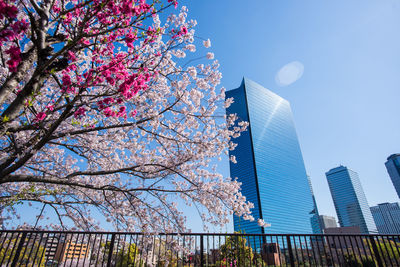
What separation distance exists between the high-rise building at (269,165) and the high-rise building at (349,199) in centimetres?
11419

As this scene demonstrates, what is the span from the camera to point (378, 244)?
4867 mm

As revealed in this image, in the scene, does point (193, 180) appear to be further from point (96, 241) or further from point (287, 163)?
point (287, 163)

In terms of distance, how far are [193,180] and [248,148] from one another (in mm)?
85722

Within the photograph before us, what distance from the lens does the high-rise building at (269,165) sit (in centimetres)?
8062

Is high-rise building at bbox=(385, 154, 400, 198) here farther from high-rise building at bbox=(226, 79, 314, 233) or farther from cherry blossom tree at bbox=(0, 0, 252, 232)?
cherry blossom tree at bbox=(0, 0, 252, 232)

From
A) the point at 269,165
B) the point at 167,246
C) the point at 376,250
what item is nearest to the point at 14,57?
the point at 167,246

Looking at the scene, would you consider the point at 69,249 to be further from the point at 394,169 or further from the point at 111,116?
the point at 394,169

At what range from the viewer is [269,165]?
3469 inches

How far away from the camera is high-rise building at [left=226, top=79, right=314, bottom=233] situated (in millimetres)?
80625

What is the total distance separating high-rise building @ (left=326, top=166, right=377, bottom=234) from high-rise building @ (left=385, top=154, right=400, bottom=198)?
25480 mm

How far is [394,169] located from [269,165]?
15765 centimetres

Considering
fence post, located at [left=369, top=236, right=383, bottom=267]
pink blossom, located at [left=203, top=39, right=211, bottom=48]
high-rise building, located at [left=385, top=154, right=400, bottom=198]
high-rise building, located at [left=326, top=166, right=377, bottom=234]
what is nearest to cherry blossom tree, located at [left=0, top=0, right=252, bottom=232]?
pink blossom, located at [left=203, top=39, right=211, bottom=48]

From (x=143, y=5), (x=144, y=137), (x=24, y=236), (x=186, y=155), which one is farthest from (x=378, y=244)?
(x=24, y=236)

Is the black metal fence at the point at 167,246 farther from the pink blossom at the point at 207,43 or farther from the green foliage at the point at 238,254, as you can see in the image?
the pink blossom at the point at 207,43
